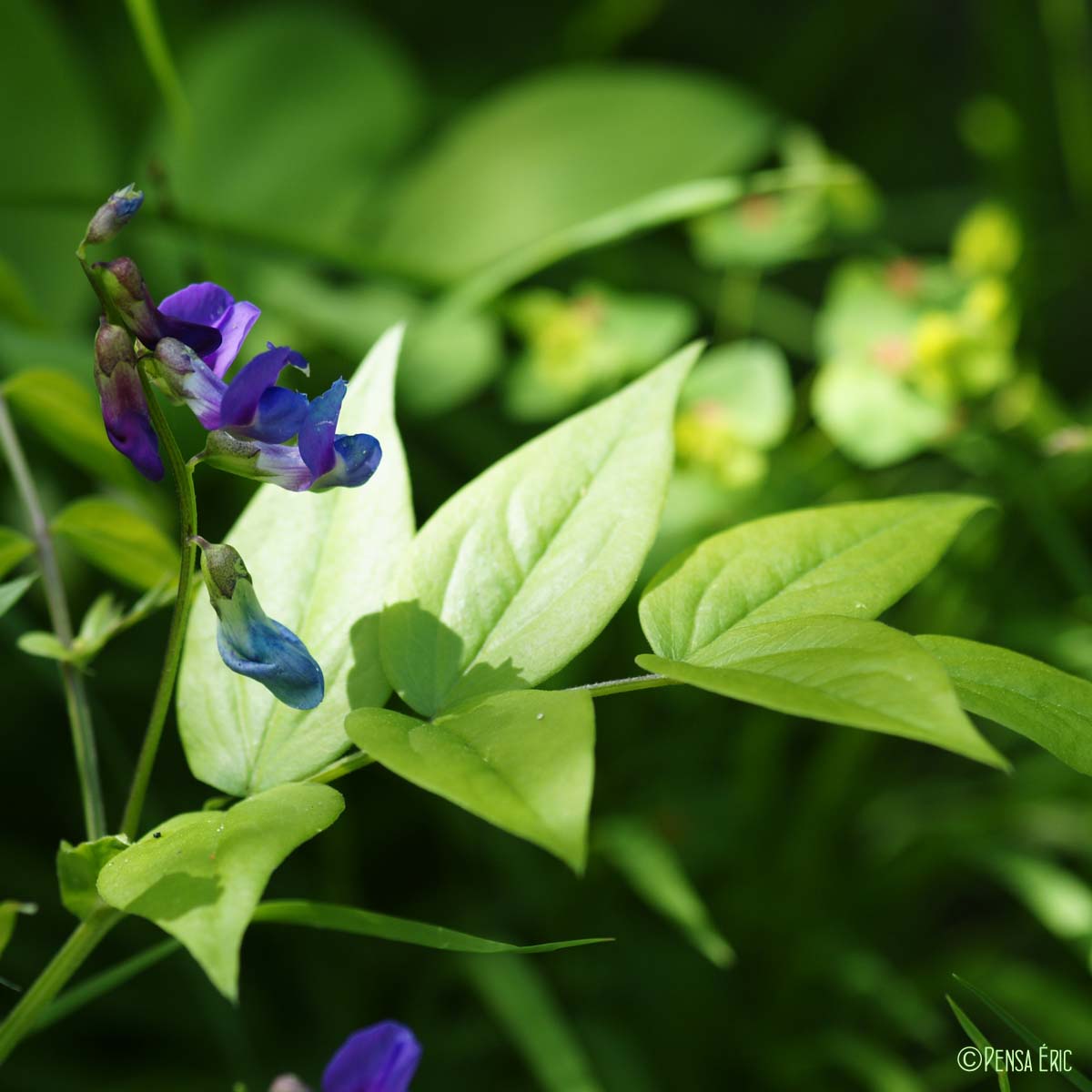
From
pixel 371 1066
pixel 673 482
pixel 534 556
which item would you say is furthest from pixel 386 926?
pixel 673 482

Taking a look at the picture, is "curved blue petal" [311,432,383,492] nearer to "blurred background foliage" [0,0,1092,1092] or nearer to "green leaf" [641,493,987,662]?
"green leaf" [641,493,987,662]

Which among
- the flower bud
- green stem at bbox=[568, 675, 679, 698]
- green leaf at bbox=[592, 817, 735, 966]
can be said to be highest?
the flower bud

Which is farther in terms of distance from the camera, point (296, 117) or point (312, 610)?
point (296, 117)

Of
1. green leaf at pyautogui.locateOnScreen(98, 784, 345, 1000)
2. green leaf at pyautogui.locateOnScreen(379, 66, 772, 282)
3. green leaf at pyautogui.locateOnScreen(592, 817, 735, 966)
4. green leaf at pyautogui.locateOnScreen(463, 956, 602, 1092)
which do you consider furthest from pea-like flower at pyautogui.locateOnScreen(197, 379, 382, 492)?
green leaf at pyautogui.locateOnScreen(379, 66, 772, 282)

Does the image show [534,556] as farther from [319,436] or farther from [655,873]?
[655,873]

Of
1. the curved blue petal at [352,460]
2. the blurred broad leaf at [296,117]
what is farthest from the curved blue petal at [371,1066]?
the blurred broad leaf at [296,117]

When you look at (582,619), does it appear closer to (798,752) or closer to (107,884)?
(107,884)
